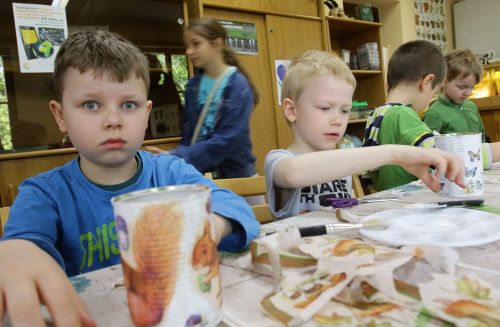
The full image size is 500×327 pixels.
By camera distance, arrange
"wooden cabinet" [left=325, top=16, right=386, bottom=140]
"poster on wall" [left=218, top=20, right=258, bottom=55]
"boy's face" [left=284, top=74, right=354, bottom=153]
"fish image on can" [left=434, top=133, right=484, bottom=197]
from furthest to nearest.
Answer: "wooden cabinet" [left=325, top=16, right=386, bottom=140] < "poster on wall" [left=218, top=20, right=258, bottom=55] < "boy's face" [left=284, top=74, right=354, bottom=153] < "fish image on can" [left=434, top=133, right=484, bottom=197]

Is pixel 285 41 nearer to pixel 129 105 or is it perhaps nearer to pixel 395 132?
pixel 395 132

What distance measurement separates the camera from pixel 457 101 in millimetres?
2189

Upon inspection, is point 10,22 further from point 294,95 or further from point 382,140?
point 382,140

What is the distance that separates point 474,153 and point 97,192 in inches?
31.0

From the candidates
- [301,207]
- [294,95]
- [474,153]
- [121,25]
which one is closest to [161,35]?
[121,25]

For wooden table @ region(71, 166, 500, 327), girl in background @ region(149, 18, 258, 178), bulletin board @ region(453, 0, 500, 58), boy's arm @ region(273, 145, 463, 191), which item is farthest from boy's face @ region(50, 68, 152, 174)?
bulletin board @ region(453, 0, 500, 58)

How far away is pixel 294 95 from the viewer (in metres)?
1.15

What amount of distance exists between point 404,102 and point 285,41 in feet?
5.05

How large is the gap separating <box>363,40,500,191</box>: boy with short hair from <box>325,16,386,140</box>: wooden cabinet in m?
1.76

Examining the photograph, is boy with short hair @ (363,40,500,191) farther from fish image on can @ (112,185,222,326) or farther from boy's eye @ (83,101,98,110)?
fish image on can @ (112,185,222,326)

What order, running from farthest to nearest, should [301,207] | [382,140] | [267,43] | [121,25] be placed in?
[267,43] → [121,25] → [382,140] → [301,207]

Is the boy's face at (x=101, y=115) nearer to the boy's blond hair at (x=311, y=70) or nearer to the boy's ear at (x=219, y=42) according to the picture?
the boy's blond hair at (x=311, y=70)

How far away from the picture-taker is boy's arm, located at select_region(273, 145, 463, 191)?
2.54 feet

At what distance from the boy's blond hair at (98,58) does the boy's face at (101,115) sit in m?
0.01
